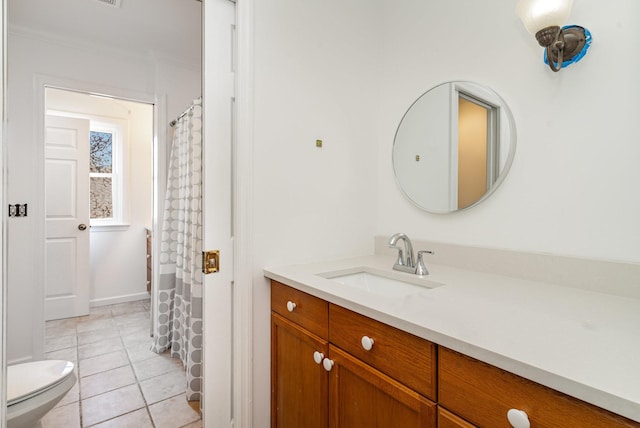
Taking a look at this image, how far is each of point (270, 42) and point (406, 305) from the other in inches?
48.6

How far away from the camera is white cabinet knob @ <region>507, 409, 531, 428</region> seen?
0.59 metres

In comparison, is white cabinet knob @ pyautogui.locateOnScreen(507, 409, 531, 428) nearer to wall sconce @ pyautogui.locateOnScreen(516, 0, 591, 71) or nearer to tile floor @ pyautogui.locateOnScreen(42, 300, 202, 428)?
wall sconce @ pyautogui.locateOnScreen(516, 0, 591, 71)

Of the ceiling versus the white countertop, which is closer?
the white countertop

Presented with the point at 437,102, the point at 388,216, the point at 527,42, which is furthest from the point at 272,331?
the point at 527,42

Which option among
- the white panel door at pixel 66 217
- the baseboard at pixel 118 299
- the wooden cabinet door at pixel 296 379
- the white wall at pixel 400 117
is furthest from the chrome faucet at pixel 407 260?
the baseboard at pixel 118 299

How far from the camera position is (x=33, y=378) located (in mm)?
1348

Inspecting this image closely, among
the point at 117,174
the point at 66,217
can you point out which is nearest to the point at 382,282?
the point at 66,217

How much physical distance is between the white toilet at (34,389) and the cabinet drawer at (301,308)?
985mm

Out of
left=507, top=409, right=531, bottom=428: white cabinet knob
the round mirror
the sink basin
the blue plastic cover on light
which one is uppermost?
the blue plastic cover on light

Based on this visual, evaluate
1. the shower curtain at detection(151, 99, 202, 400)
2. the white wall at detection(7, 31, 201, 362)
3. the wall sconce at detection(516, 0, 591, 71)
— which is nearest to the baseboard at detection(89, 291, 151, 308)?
the white wall at detection(7, 31, 201, 362)

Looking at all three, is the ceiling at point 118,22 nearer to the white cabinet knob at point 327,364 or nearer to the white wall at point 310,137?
the white wall at point 310,137

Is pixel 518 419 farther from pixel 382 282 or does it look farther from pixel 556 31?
pixel 556 31

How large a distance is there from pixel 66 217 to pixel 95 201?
52 centimetres

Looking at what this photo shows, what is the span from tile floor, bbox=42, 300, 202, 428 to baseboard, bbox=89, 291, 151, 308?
0.31m
